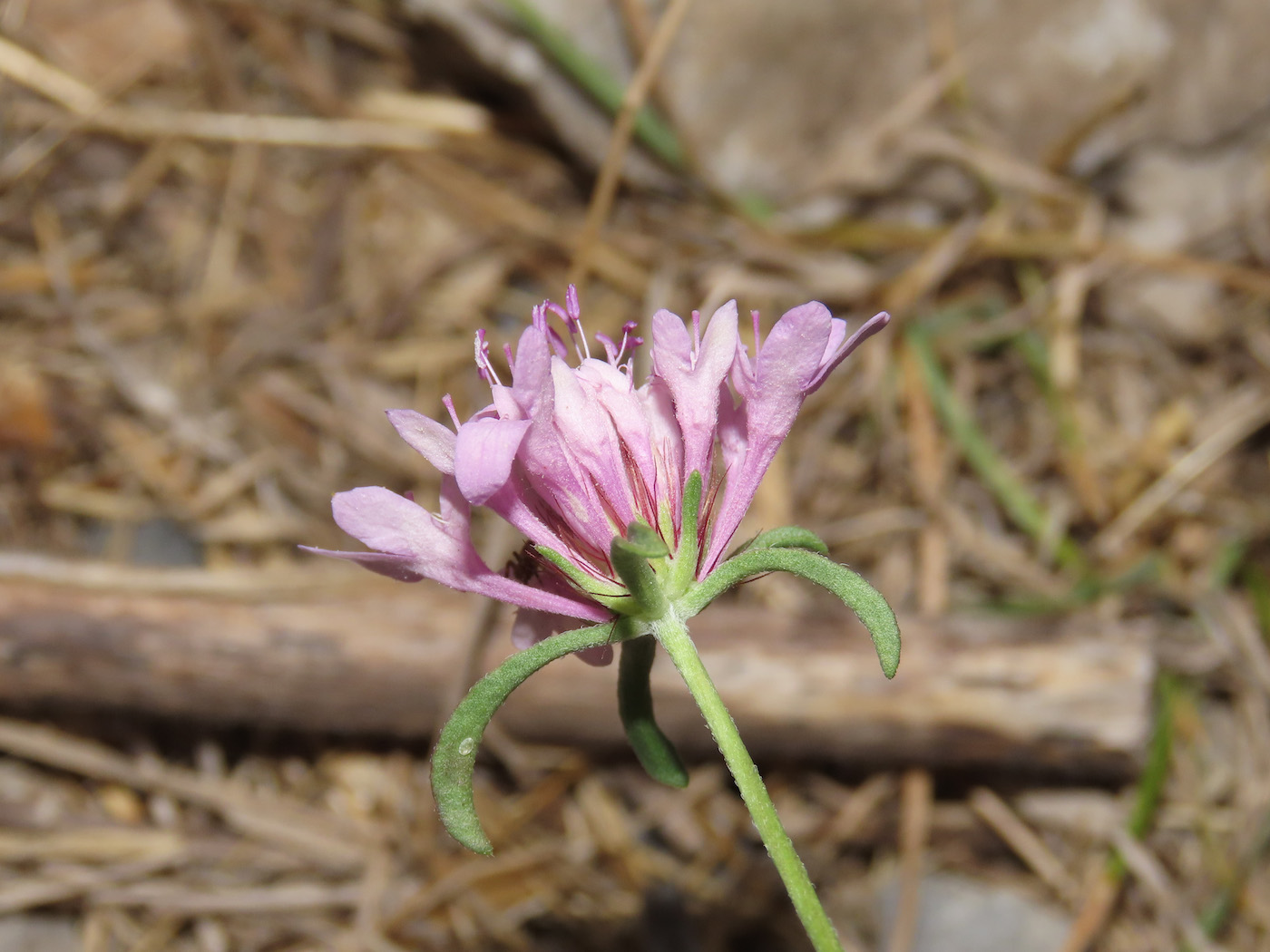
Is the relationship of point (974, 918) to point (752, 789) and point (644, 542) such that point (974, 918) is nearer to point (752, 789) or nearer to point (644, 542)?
point (752, 789)

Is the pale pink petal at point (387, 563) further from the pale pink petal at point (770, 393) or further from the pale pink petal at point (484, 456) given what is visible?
the pale pink petal at point (770, 393)

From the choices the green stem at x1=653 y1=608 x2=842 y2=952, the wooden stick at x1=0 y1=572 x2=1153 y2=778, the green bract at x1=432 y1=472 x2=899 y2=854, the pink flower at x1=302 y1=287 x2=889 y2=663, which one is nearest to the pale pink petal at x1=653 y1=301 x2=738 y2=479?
the pink flower at x1=302 y1=287 x2=889 y2=663

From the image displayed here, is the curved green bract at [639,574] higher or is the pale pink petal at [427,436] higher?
the pale pink petal at [427,436]

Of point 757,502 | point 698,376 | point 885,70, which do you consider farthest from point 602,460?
point 885,70

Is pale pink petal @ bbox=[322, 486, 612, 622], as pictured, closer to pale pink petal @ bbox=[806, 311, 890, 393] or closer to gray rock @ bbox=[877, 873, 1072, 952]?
pale pink petal @ bbox=[806, 311, 890, 393]

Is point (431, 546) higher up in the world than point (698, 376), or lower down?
lower down

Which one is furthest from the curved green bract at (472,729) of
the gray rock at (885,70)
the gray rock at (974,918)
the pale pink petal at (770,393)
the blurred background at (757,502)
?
the gray rock at (885,70)
